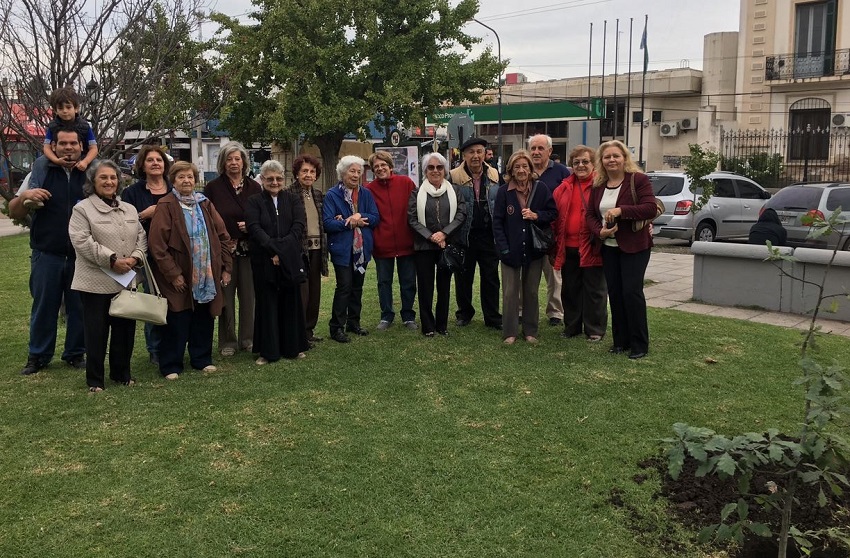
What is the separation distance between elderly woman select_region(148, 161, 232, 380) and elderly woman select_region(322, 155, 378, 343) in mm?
1196

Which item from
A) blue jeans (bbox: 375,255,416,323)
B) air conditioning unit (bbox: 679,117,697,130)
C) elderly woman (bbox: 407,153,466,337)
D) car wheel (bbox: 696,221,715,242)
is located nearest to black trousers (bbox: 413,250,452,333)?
elderly woman (bbox: 407,153,466,337)

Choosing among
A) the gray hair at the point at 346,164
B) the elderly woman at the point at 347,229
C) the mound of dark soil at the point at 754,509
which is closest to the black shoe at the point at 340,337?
the elderly woman at the point at 347,229

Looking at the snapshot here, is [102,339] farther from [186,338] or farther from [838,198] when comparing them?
[838,198]

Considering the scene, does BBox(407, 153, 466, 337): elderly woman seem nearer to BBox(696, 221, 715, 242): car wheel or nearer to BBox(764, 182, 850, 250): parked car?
BBox(764, 182, 850, 250): parked car

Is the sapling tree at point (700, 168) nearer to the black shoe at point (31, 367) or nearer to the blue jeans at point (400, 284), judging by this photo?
the blue jeans at point (400, 284)

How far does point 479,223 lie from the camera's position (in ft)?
23.9

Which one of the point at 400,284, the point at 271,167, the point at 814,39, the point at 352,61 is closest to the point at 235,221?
the point at 271,167

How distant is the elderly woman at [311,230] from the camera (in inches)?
259

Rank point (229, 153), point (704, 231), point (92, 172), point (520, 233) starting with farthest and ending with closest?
point (704, 231), point (520, 233), point (229, 153), point (92, 172)

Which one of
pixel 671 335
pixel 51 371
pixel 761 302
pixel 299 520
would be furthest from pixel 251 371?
pixel 761 302

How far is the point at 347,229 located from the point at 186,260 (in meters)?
1.68

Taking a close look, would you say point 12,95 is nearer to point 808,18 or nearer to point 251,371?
point 251,371

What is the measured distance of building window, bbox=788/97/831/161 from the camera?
27.8m

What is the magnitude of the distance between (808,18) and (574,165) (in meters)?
27.5
